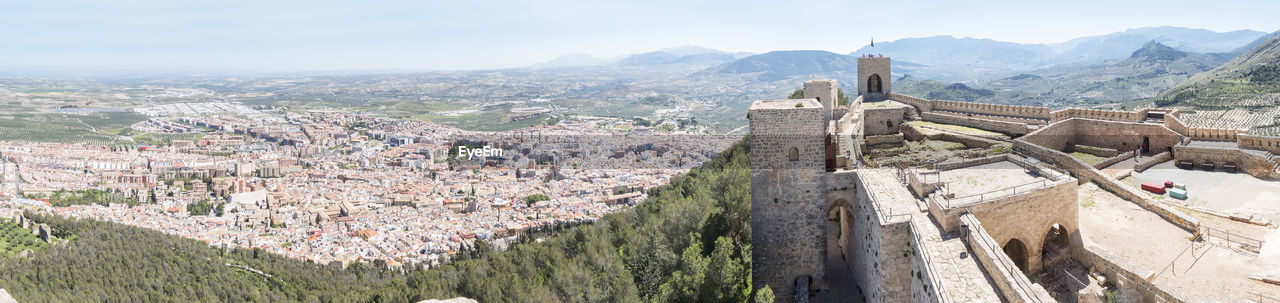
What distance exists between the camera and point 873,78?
25.3m

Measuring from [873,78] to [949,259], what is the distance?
19.7 meters

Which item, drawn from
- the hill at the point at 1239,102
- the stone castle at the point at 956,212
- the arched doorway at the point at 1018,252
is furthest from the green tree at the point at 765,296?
the hill at the point at 1239,102

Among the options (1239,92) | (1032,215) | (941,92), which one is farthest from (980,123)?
(941,92)

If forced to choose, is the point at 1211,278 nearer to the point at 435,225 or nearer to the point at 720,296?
the point at 720,296

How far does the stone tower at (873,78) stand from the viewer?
81.4ft

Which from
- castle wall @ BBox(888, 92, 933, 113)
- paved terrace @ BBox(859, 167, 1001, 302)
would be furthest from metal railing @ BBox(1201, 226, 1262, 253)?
castle wall @ BBox(888, 92, 933, 113)

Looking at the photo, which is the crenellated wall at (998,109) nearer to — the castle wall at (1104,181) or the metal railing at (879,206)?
the castle wall at (1104,181)

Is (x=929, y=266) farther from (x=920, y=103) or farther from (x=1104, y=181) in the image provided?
(x=920, y=103)

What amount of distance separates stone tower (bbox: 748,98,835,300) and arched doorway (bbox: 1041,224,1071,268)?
313cm

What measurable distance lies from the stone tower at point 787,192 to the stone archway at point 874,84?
15441 millimetres

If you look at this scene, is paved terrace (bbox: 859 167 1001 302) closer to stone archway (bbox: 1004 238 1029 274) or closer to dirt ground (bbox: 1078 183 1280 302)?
stone archway (bbox: 1004 238 1029 274)

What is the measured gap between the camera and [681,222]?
14.6 m

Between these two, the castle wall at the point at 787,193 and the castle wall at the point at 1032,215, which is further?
the castle wall at the point at 787,193

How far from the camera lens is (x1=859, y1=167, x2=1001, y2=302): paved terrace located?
622cm
